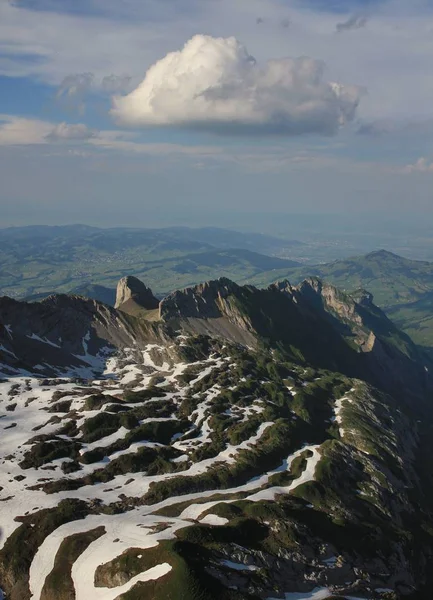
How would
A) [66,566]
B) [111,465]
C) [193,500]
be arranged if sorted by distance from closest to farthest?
[66,566] < [193,500] < [111,465]

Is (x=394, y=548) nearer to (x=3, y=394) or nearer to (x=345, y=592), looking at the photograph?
(x=345, y=592)

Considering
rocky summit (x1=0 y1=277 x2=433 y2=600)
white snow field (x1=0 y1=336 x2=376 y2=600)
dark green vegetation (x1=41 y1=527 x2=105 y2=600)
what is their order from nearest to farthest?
dark green vegetation (x1=41 y1=527 x2=105 y2=600) → rocky summit (x1=0 y1=277 x2=433 y2=600) → white snow field (x1=0 y1=336 x2=376 y2=600)

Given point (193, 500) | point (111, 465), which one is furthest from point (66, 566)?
point (111, 465)

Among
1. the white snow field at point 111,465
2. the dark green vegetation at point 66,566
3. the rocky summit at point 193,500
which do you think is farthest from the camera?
the white snow field at point 111,465

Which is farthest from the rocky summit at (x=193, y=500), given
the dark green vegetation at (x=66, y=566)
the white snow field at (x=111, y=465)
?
the white snow field at (x=111, y=465)

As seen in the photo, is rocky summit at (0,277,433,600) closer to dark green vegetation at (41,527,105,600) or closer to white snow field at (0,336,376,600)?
dark green vegetation at (41,527,105,600)

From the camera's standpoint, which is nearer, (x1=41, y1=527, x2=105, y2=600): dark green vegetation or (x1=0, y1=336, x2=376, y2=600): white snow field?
(x1=41, y1=527, x2=105, y2=600): dark green vegetation

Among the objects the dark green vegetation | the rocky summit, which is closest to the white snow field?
the rocky summit

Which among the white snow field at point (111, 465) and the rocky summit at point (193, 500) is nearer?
the rocky summit at point (193, 500)

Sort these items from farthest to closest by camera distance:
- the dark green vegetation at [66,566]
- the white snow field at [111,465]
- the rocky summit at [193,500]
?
the white snow field at [111,465]
the rocky summit at [193,500]
the dark green vegetation at [66,566]

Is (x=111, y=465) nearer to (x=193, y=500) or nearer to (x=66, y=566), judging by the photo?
(x=193, y=500)

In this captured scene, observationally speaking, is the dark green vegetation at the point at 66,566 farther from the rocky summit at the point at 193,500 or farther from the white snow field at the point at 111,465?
the white snow field at the point at 111,465
